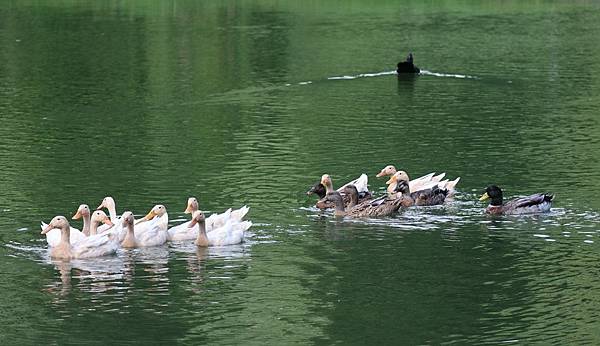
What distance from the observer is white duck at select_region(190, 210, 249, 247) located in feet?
70.2

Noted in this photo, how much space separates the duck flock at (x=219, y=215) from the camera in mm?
20734

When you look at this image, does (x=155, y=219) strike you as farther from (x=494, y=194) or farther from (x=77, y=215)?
(x=494, y=194)

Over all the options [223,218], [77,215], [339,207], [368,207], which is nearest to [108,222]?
[77,215]

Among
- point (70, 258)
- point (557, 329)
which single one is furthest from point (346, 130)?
point (557, 329)

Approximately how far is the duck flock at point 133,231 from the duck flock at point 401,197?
7.36 feet

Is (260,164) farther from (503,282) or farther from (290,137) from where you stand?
(503,282)

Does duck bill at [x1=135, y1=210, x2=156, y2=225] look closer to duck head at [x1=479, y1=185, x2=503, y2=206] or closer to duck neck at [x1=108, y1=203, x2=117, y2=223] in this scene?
duck neck at [x1=108, y1=203, x2=117, y2=223]

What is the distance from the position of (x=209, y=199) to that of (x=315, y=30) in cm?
3367

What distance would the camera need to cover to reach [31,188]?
26.0 metres

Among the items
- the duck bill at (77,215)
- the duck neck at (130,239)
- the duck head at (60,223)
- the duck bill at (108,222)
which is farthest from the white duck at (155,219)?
the duck head at (60,223)

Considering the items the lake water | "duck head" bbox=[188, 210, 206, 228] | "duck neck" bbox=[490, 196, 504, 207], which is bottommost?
the lake water

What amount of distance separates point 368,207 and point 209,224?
304 cm

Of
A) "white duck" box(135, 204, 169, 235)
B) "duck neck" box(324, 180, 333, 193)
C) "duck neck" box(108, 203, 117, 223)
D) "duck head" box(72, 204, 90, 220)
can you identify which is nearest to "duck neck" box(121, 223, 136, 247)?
"white duck" box(135, 204, 169, 235)

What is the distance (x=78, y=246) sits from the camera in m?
20.7
